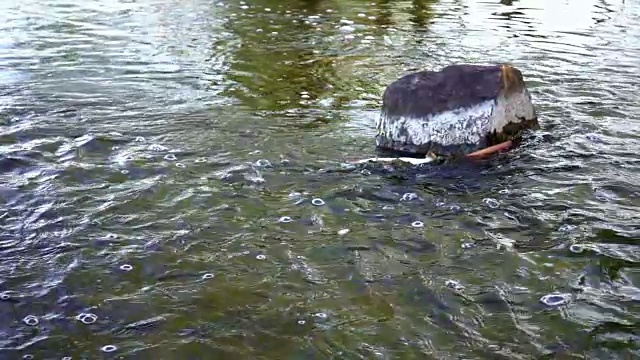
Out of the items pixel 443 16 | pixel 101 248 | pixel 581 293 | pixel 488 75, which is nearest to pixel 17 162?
pixel 101 248

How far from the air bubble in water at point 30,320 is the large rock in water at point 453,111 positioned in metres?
3.94

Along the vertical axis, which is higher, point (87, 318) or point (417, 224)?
point (87, 318)

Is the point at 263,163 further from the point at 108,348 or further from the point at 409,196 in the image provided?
the point at 108,348

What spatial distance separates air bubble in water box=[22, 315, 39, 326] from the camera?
150 inches

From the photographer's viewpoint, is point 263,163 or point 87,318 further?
point 263,163

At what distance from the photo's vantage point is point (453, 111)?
6672 mm

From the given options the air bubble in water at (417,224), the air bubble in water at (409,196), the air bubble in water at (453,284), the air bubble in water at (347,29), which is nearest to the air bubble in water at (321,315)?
the air bubble in water at (453,284)

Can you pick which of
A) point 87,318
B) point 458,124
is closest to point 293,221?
point 87,318

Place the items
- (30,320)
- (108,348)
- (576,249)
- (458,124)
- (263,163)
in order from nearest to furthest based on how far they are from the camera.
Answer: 1. (108,348)
2. (30,320)
3. (576,249)
4. (263,163)
5. (458,124)

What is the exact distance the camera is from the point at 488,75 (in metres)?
6.67

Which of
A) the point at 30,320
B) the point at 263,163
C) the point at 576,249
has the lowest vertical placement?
the point at 576,249

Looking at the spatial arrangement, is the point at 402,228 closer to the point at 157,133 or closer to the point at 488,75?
the point at 488,75

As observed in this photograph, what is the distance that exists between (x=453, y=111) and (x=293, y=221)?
230 cm

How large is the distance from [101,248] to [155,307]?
0.91 meters
